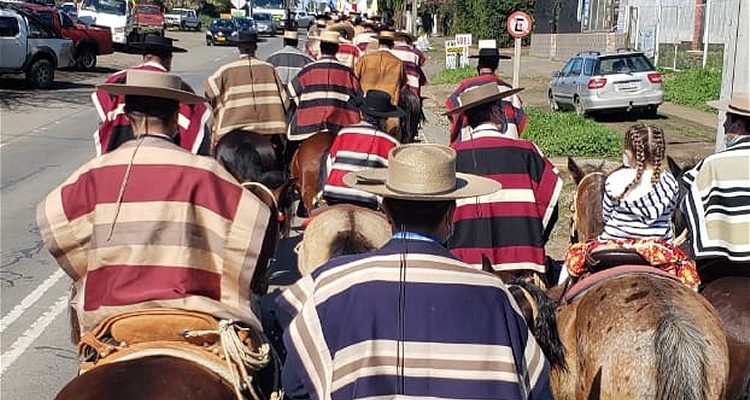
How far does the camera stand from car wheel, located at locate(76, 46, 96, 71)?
3256 cm

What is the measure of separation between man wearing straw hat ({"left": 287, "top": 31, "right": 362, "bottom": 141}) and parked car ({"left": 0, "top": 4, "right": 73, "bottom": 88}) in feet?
57.9

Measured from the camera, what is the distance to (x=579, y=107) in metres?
23.1

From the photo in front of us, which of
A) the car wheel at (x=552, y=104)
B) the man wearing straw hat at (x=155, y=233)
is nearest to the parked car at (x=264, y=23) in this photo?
the car wheel at (x=552, y=104)

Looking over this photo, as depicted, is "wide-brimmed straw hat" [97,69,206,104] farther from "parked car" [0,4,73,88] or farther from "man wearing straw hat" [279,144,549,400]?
"parked car" [0,4,73,88]

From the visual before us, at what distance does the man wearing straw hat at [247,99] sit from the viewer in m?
9.39

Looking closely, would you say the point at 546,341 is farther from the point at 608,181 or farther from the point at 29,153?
the point at 29,153


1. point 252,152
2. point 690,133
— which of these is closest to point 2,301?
point 252,152

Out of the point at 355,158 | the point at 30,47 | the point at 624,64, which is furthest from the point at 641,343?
the point at 30,47

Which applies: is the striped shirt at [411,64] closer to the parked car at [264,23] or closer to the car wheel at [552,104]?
the car wheel at [552,104]

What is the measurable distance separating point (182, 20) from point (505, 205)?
65942 mm

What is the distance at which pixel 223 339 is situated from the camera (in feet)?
11.8

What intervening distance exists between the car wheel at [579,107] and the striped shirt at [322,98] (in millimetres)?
13764

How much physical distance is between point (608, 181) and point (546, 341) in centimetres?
153

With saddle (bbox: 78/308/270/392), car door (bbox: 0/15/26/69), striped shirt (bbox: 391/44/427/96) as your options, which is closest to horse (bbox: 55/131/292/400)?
saddle (bbox: 78/308/270/392)
